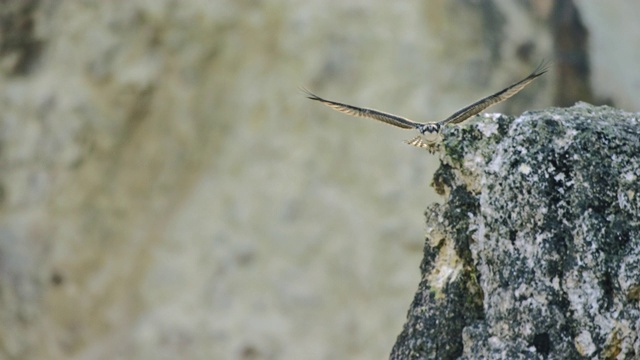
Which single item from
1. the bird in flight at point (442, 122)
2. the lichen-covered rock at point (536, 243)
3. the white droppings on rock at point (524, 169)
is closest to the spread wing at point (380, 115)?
the bird in flight at point (442, 122)

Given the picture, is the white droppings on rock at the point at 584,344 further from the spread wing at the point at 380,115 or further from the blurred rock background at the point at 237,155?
the blurred rock background at the point at 237,155

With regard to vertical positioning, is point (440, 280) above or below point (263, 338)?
below

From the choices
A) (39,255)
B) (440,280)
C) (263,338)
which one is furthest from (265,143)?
(440,280)

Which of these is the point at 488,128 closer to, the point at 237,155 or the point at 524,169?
the point at 524,169

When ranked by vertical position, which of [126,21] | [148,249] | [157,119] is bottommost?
[148,249]

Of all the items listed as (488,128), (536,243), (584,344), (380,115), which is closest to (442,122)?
(380,115)

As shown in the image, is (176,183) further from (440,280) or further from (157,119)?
(440,280)
